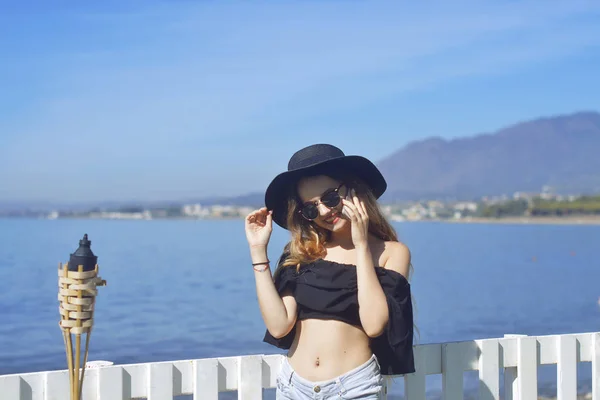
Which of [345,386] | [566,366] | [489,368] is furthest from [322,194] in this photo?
[566,366]

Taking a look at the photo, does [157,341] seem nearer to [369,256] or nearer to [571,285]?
[369,256]

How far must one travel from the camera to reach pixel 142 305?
27.4 meters

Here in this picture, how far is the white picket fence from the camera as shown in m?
3.01

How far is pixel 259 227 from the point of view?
323cm

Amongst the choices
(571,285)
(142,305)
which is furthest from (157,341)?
(571,285)

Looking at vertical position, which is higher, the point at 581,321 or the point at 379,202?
the point at 379,202

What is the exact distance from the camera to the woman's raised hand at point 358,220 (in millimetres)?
3000

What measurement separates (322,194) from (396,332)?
0.60 m

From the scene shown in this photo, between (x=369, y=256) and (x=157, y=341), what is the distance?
51.7 ft

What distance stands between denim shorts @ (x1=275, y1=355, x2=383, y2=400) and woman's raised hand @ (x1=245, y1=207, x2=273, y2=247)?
1.73 feet

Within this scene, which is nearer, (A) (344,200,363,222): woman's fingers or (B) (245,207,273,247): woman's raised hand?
(A) (344,200,363,222): woman's fingers

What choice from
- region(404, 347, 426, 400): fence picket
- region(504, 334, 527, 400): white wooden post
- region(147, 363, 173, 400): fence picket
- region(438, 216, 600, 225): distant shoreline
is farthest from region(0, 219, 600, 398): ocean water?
region(438, 216, 600, 225): distant shoreline

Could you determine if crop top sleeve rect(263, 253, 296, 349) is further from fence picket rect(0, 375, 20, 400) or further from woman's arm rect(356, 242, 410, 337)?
fence picket rect(0, 375, 20, 400)

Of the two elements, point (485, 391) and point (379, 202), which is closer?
point (379, 202)
